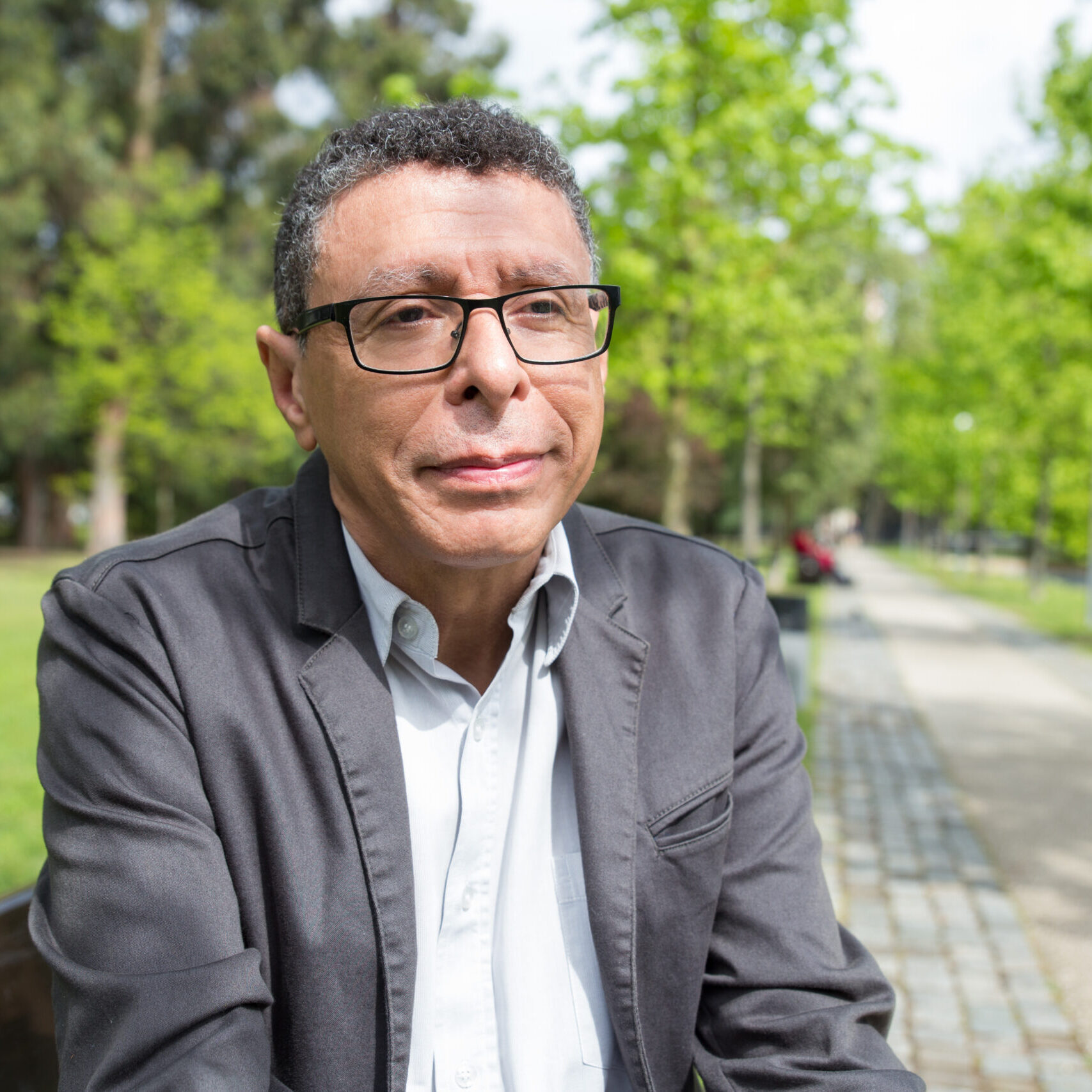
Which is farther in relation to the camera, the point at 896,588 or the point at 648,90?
the point at 896,588

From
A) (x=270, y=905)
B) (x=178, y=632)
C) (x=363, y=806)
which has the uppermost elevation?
(x=178, y=632)

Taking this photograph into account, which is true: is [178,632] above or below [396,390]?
below

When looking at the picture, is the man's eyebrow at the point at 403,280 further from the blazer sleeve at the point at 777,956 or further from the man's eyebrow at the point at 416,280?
the blazer sleeve at the point at 777,956

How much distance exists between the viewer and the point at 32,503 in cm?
3116

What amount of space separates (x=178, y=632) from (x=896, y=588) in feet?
82.6

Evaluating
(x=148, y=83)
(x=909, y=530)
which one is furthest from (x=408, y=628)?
(x=909, y=530)

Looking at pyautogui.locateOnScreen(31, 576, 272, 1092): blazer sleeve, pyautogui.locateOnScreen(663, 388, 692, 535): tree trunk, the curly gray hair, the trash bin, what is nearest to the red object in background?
pyautogui.locateOnScreen(663, 388, 692, 535): tree trunk

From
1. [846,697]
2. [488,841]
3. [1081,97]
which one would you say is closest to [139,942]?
[488,841]

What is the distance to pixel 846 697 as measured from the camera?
9.68 m

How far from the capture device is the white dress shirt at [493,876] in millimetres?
1593

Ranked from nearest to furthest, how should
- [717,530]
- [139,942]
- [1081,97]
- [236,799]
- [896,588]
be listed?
[139,942] < [236,799] < [1081,97] < [896,588] < [717,530]

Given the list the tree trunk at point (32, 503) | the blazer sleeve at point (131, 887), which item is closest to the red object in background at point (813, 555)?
the blazer sleeve at point (131, 887)

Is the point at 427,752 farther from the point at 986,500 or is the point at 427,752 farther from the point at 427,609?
the point at 986,500

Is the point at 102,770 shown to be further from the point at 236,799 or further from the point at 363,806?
the point at 363,806
